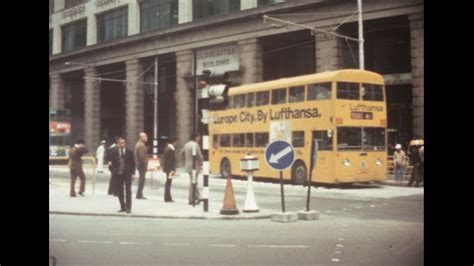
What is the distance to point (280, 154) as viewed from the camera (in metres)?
9.96

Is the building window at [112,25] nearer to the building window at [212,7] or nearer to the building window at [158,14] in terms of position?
the building window at [158,14]

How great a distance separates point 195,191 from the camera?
12969 millimetres

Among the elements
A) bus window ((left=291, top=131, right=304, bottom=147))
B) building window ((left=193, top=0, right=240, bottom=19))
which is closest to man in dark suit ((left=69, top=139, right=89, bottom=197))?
building window ((left=193, top=0, right=240, bottom=19))

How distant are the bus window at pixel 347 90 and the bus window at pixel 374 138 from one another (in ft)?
1.85

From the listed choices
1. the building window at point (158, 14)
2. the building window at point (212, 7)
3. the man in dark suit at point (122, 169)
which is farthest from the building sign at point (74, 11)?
the man in dark suit at point (122, 169)

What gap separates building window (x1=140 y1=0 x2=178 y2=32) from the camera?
8.95 meters

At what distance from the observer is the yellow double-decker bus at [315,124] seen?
870 cm

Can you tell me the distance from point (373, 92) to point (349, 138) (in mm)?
1652

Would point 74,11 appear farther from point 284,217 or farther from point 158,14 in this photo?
point 284,217

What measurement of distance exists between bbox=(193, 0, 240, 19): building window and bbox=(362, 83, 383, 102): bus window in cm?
202

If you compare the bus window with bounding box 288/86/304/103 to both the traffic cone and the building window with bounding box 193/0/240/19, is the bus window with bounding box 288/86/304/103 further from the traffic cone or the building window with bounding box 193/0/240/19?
the traffic cone
